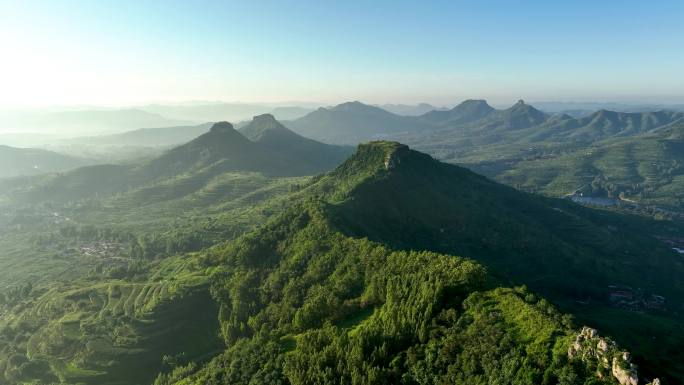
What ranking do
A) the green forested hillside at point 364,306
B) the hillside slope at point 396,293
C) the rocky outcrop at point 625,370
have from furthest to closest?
the green forested hillside at point 364,306
the hillside slope at point 396,293
the rocky outcrop at point 625,370

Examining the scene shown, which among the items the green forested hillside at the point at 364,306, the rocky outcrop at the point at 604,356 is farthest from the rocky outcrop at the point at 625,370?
the green forested hillside at the point at 364,306

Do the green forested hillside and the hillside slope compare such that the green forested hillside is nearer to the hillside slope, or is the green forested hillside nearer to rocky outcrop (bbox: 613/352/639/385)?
the hillside slope

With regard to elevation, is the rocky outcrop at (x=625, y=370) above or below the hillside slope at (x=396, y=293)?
above

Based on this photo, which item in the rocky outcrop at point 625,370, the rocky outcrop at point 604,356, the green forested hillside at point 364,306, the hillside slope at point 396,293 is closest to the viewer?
the rocky outcrop at point 625,370

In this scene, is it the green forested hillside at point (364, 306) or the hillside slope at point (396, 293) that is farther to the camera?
the green forested hillside at point (364, 306)

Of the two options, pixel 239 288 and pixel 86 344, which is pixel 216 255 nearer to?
pixel 239 288

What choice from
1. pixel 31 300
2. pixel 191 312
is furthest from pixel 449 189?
pixel 31 300

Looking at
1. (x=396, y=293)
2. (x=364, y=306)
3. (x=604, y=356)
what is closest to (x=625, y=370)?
(x=604, y=356)

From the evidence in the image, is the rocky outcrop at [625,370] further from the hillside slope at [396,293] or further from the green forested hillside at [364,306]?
the green forested hillside at [364,306]

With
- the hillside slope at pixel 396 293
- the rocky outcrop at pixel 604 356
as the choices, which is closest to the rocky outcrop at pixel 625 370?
the rocky outcrop at pixel 604 356

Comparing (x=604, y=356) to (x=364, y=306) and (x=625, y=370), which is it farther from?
(x=364, y=306)
